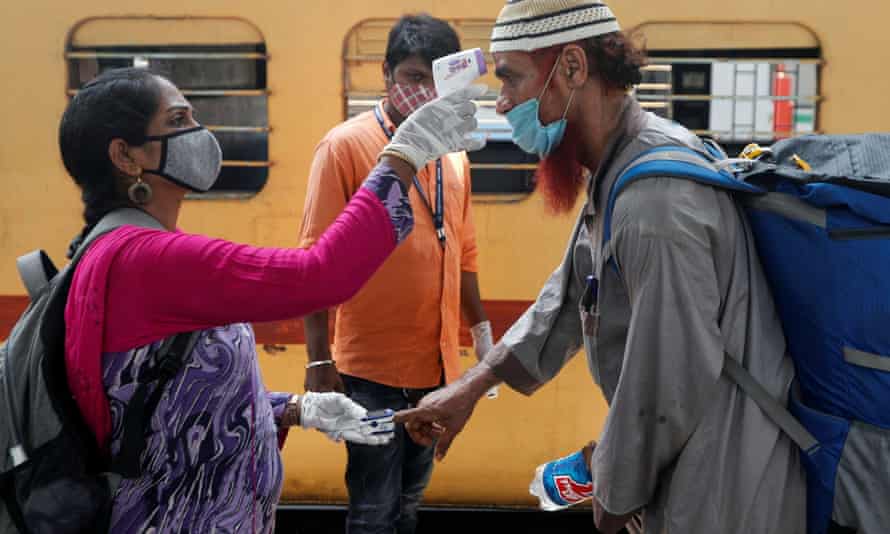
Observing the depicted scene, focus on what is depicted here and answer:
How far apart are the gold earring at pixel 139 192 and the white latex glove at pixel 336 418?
2.27ft

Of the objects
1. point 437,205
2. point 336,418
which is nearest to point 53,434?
point 336,418

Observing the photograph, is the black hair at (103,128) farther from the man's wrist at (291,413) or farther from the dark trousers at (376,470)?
the dark trousers at (376,470)

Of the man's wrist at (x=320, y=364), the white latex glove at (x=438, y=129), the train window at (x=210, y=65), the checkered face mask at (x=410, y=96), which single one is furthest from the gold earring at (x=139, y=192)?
the train window at (x=210, y=65)

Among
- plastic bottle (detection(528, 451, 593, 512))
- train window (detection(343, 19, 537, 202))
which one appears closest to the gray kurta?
plastic bottle (detection(528, 451, 593, 512))

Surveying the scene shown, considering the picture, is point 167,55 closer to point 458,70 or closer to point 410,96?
point 410,96

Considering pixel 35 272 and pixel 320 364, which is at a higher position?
pixel 35 272

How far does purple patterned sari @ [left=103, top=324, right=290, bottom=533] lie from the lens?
72.7 inches

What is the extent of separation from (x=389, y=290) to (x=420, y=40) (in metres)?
0.86

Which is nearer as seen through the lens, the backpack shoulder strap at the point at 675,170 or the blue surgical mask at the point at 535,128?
the backpack shoulder strap at the point at 675,170

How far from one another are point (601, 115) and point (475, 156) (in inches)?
73.7

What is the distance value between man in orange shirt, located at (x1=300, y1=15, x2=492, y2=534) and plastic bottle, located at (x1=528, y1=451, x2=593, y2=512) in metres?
0.97

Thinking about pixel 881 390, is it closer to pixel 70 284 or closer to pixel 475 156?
pixel 70 284

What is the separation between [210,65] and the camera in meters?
3.92

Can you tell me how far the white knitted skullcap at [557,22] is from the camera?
204 centimetres
